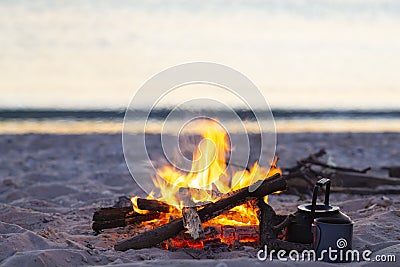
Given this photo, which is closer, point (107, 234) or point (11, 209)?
point (107, 234)

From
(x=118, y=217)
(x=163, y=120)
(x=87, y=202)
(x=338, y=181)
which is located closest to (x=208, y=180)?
(x=118, y=217)

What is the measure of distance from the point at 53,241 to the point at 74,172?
160 inches

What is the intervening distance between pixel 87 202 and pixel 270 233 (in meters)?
2.65

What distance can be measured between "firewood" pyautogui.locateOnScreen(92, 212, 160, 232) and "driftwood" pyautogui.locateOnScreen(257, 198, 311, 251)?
0.85m

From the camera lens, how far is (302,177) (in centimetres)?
650

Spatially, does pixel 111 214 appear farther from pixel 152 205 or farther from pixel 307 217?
pixel 307 217

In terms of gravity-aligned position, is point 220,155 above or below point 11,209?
above

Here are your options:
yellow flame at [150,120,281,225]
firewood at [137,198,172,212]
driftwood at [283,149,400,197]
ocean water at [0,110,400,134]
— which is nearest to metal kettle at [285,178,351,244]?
yellow flame at [150,120,281,225]

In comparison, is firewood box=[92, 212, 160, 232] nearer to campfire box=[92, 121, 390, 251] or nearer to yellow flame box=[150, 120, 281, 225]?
campfire box=[92, 121, 390, 251]

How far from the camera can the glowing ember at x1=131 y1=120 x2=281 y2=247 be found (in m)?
4.24

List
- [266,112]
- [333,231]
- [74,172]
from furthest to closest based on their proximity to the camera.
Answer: [74,172] < [266,112] < [333,231]

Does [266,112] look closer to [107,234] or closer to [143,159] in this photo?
[143,159]

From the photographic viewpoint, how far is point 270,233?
4.04 meters

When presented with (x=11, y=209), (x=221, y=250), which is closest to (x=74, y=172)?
(x=11, y=209)
